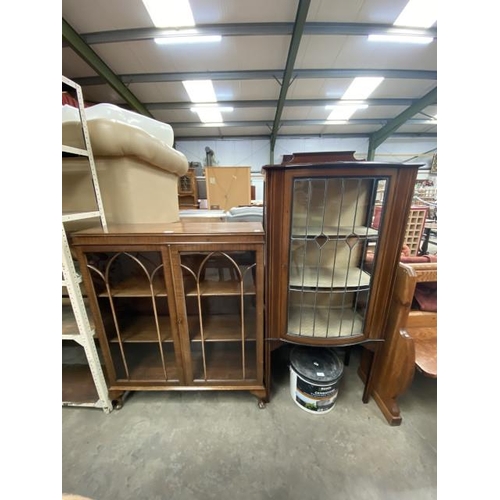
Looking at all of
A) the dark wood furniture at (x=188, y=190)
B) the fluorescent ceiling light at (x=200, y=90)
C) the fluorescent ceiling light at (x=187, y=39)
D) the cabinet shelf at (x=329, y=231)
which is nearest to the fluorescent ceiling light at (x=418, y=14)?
the fluorescent ceiling light at (x=187, y=39)

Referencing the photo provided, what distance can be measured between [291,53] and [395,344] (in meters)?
3.36

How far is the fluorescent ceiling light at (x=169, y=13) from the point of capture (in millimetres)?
1969

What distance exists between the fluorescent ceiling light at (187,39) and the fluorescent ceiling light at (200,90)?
0.75 m

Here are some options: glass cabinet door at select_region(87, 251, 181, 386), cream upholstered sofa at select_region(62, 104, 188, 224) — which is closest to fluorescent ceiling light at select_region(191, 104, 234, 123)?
cream upholstered sofa at select_region(62, 104, 188, 224)

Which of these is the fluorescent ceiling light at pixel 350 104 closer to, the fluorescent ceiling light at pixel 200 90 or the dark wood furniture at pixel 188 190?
the fluorescent ceiling light at pixel 200 90

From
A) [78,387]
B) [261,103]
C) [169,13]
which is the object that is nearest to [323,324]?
[78,387]

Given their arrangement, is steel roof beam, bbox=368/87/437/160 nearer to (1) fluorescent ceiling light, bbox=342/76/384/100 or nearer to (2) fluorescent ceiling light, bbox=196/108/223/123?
(1) fluorescent ceiling light, bbox=342/76/384/100

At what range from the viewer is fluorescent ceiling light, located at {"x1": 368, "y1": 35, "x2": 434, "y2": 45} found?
2417 mm

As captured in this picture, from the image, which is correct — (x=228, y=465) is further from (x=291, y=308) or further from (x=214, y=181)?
(x=214, y=181)

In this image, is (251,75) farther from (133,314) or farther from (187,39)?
(133,314)

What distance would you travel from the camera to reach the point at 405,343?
0.94m

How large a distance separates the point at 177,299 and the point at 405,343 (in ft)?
3.64

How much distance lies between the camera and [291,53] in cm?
252
